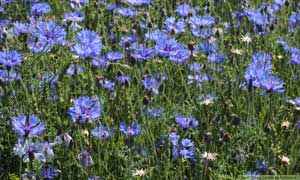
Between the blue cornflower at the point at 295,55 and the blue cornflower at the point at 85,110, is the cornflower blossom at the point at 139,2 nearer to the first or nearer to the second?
the blue cornflower at the point at 295,55

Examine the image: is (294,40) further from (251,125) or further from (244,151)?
(244,151)

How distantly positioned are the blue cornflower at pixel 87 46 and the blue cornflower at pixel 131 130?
1.06 feet

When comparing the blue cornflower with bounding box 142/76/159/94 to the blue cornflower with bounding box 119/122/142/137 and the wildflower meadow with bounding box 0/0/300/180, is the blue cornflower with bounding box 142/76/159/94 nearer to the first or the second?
the wildflower meadow with bounding box 0/0/300/180

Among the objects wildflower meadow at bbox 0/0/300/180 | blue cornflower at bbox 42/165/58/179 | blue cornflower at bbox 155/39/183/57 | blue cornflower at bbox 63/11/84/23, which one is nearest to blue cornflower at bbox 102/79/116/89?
wildflower meadow at bbox 0/0/300/180

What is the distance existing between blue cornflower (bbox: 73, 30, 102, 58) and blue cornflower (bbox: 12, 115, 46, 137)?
1.48 ft

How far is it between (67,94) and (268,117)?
0.87m

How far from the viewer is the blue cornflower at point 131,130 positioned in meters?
2.62

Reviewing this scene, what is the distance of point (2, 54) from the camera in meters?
2.69

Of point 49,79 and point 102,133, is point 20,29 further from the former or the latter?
point 102,133

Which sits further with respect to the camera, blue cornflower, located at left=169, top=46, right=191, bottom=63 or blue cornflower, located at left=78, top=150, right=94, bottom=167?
blue cornflower, located at left=169, top=46, right=191, bottom=63

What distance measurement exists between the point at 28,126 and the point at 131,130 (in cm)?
51

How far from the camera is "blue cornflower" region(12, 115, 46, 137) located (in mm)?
2249

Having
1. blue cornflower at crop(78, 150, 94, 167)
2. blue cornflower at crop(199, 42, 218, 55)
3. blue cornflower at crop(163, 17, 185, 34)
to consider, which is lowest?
blue cornflower at crop(78, 150, 94, 167)

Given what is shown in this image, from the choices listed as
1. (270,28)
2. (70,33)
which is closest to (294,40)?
(270,28)
